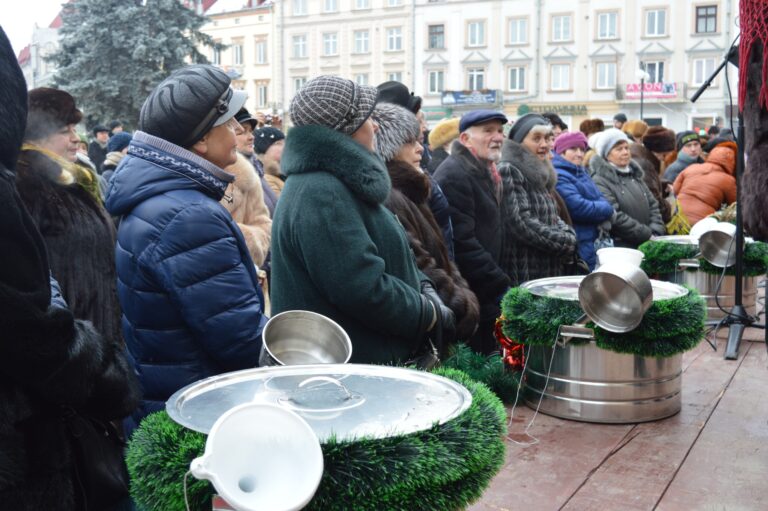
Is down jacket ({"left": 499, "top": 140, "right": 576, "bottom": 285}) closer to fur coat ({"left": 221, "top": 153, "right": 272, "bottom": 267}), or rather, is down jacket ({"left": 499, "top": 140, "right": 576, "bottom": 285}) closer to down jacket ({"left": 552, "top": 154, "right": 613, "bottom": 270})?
down jacket ({"left": 552, "top": 154, "right": 613, "bottom": 270})

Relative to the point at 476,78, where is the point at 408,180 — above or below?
below

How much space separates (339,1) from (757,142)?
4883cm

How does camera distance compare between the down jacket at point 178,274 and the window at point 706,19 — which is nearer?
the down jacket at point 178,274

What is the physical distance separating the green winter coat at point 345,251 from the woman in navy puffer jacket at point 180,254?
303 millimetres

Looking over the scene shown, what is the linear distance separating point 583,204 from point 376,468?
5.05 m

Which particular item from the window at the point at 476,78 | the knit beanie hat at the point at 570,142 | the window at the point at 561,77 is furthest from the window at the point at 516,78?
the knit beanie hat at the point at 570,142

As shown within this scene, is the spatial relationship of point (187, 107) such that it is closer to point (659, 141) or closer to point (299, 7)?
point (659, 141)

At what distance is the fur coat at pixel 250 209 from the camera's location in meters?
4.75

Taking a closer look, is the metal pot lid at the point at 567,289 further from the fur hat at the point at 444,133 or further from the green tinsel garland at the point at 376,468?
the fur hat at the point at 444,133

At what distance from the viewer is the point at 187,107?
253 cm

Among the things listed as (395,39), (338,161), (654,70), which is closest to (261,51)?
(395,39)

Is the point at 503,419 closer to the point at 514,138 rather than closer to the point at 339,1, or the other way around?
the point at 514,138

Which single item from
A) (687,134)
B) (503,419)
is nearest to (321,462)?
(503,419)

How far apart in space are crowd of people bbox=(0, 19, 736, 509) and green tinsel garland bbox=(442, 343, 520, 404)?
0.48 m
